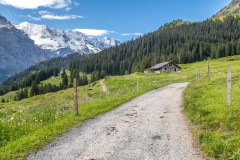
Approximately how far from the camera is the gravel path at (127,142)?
12547 mm

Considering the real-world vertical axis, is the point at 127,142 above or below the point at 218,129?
below

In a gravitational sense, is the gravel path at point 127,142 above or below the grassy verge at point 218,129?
below

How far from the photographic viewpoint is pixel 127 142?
14.5m

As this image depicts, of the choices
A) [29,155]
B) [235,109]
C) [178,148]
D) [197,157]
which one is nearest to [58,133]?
[29,155]

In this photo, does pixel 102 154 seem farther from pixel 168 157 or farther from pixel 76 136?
pixel 76 136

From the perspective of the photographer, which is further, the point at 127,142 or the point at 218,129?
the point at 218,129

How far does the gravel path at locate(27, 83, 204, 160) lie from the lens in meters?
12.5

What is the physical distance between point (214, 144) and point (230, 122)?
3781mm

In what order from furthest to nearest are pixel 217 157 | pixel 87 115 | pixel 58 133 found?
pixel 87 115, pixel 58 133, pixel 217 157

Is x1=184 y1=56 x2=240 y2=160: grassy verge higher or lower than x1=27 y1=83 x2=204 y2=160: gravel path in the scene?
higher

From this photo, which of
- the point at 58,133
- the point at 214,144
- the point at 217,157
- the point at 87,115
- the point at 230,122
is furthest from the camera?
the point at 87,115

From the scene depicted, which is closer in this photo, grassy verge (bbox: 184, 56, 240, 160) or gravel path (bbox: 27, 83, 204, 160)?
grassy verge (bbox: 184, 56, 240, 160)

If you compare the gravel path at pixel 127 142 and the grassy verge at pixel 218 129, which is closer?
the grassy verge at pixel 218 129

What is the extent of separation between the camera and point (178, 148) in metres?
13.4
